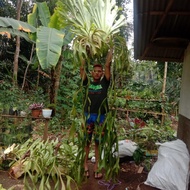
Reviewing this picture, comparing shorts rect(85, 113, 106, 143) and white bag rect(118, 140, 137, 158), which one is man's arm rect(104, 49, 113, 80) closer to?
shorts rect(85, 113, 106, 143)

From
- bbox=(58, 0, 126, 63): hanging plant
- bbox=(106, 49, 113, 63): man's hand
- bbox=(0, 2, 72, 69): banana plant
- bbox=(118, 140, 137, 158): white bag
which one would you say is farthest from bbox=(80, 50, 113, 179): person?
bbox=(0, 2, 72, 69): banana plant

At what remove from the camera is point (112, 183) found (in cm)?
255

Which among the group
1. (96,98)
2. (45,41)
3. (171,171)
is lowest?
(171,171)

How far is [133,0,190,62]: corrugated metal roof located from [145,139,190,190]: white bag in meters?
1.46

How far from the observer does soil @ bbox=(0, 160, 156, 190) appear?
245 centimetres

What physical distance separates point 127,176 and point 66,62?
4.72 metres

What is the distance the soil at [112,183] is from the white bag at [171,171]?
0.13 meters

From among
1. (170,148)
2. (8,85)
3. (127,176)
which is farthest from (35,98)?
(170,148)

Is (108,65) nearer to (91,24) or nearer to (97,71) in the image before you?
(97,71)

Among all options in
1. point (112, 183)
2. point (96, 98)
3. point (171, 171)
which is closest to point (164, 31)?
point (96, 98)

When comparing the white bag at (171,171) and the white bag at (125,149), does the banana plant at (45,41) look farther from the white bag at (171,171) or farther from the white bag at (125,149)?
Result: the white bag at (171,171)

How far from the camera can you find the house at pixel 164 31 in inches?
81.4

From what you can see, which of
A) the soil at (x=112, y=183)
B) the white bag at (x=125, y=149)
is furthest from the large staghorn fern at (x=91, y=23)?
the white bag at (x=125, y=149)

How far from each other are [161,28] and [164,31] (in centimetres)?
13
